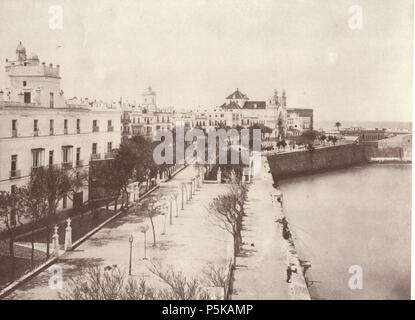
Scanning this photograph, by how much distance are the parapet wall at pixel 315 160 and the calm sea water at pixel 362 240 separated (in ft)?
31.3

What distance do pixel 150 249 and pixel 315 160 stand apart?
21095 millimetres

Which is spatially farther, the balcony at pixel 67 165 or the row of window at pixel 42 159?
the balcony at pixel 67 165

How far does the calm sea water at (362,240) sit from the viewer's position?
27.1 ft

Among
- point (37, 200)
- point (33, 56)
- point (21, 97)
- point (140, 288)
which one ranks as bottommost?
point (140, 288)

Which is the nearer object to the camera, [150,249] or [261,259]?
[150,249]

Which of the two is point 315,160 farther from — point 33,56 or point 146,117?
point 33,56

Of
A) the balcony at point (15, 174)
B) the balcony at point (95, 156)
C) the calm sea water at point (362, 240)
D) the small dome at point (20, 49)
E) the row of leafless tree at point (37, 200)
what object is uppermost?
the small dome at point (20, 49)

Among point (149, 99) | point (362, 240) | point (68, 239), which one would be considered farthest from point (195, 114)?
point (362, 240)

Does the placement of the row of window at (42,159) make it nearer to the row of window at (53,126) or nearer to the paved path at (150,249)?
the row of window at (53,126)

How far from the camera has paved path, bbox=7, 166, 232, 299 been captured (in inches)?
291

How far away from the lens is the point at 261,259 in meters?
8.58

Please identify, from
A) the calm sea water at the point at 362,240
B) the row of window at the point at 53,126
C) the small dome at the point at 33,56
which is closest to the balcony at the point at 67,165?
the row of window at the point at 53,126

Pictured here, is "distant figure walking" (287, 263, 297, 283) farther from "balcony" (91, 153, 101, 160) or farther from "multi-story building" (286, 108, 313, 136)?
"multi-story building" (286, 108, 313, 136)
